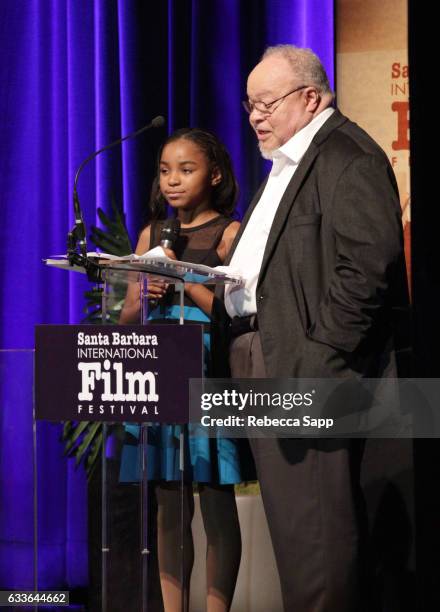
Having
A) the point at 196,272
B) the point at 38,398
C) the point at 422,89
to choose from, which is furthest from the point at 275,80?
the point at 38,398

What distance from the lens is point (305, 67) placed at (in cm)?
242

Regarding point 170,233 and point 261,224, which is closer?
point 261,224

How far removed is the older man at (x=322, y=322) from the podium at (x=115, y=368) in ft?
0.77

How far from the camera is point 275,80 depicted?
2408 millimetres

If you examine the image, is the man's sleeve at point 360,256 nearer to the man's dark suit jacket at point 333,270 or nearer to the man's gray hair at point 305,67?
the man's dark suit jacket at point 333,270

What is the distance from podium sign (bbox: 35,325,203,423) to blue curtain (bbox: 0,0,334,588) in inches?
63.9

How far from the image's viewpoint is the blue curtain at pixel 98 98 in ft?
11.8

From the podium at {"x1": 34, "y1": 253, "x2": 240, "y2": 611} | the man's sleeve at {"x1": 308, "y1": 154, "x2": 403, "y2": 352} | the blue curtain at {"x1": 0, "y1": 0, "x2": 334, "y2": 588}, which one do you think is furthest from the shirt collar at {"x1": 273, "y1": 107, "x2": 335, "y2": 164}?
the blue curtain at {"x1": 0, "y1": 0, "x2": 334, "y2": 588}

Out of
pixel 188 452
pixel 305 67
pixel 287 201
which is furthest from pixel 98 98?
pixel 188 452

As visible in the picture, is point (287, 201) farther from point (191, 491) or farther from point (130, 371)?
point (191, 491)

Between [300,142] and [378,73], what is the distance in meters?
1.29

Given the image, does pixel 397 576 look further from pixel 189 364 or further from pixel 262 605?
pixel 189 364

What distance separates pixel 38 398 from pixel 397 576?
1126 mm

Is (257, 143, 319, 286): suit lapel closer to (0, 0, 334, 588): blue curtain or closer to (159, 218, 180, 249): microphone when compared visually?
(159, 218, 180, 249): microphone
